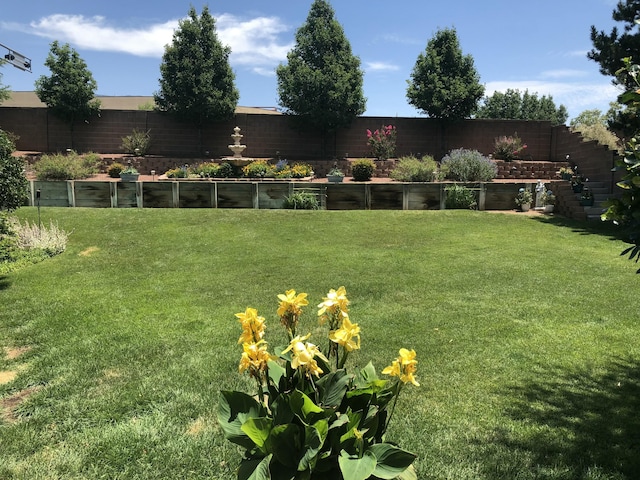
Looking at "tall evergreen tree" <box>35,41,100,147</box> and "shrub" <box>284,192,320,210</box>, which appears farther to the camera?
"tall evergreen tree" <box>35,41,100,147</box>

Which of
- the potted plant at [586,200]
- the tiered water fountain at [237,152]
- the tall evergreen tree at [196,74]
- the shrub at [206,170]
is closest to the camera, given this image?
the potted plant at [586,200]

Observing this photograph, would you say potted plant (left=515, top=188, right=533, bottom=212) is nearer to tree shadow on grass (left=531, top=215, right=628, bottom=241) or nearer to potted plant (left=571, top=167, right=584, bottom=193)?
tree shadow on grass (left=531, top=215, right=628, bottom=241)

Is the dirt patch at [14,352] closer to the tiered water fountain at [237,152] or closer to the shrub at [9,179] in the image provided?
the shrub at [9,179]

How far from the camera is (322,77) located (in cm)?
2061

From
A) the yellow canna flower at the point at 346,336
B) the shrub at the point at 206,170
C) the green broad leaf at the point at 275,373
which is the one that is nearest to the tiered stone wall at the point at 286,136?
the shrub at the point at 206,170

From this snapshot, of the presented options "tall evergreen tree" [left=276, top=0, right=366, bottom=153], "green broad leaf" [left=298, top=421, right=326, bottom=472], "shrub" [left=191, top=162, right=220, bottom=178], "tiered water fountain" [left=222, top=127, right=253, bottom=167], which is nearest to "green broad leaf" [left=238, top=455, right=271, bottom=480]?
"green broad leaf" [left=298, top=421, right=326, bottom=472]

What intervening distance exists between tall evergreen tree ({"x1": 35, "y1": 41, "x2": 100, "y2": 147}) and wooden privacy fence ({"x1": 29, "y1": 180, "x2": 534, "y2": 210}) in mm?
9452

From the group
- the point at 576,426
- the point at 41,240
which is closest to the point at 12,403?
the point at 576,426

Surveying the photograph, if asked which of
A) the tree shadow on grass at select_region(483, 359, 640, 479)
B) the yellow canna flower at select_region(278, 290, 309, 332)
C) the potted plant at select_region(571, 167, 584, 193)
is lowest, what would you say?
the tree shadow on grass at select_region(483, 359, 640, 479)

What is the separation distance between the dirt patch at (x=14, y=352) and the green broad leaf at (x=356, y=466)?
3711 mm

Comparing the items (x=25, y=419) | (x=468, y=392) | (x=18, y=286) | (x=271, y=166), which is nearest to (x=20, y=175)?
(x=18, y=286)

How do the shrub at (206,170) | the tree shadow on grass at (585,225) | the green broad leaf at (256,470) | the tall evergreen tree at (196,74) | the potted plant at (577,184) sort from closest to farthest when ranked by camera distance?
the green broad leaf at (256,470) < the tree shadow on grass at (585,225) < the potted plant at (577,184) < the shrub at (206,170) < the tall evergreen tree at (196,74)

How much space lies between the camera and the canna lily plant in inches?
68.8

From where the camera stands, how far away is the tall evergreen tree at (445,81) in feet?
69.6
